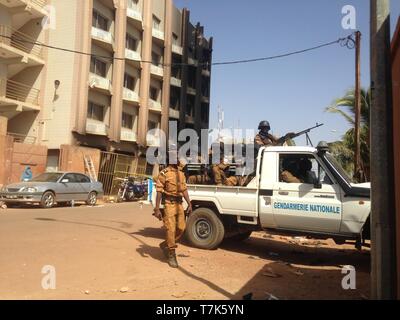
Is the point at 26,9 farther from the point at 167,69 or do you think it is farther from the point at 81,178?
the point at 167,69

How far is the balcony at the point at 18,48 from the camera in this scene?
935 inches

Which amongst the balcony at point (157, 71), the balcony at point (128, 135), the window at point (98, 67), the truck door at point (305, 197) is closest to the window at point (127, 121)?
the balcony at point (128, 135)

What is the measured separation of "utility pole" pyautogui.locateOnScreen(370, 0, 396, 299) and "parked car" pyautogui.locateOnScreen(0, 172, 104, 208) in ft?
45.3

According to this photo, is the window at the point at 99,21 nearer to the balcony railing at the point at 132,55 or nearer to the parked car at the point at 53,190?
the balcony railing at the point at 132,55

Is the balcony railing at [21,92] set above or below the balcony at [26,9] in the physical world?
below

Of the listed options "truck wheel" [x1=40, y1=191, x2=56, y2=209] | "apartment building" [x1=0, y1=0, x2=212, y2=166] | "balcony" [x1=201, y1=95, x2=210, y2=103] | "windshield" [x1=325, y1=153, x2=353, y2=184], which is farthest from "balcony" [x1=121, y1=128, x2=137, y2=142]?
"windshield" [x1=325, y1=153, x2=353, y2=184]

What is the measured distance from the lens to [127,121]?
3359 cm

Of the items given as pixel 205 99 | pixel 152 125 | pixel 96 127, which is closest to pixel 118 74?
pixel 96 127

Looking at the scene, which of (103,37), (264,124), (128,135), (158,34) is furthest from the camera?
(158,34)

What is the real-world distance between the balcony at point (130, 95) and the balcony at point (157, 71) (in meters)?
3.74

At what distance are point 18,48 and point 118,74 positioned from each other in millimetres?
7103

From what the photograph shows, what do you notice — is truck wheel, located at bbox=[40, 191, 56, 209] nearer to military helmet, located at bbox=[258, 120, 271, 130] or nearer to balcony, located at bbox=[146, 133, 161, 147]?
military helmet, located at bbox=[258, 120, 271, 130]

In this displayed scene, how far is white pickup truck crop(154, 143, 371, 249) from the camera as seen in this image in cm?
689
